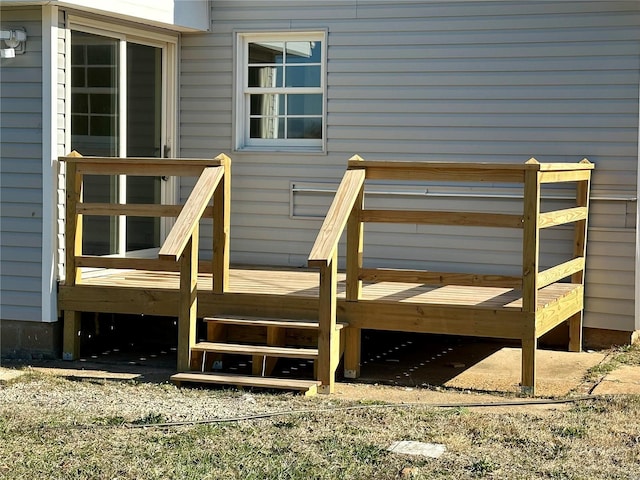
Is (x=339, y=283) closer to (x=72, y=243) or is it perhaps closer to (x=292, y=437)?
(x=72, y=243)

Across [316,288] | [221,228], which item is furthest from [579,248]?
[221,228]

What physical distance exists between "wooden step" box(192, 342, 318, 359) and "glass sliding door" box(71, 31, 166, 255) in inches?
74.9

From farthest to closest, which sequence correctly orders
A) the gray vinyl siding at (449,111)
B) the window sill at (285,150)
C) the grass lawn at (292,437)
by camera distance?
1. the window sill at (285,150)
2. the gray vinyl siding at (449,111)
3. the grass lawn at (292,437)

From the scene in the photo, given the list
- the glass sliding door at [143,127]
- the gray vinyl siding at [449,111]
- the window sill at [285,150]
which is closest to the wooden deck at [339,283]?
the gray vinyl siding at [449,111]

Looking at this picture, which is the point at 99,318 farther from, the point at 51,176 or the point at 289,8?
the point at 289,8

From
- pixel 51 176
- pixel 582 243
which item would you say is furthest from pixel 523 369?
pixel 51 176

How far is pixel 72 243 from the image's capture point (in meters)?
8.61

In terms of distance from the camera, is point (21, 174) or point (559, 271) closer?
point (559, 271)

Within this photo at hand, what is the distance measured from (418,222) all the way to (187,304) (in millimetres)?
1765

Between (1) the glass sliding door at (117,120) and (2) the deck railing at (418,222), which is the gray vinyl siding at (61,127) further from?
(2) the deck railing at (418,222)

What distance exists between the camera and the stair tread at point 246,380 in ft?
24.0

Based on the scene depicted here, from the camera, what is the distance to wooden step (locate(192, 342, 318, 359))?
25.0ft

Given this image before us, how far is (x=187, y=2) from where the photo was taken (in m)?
10.0

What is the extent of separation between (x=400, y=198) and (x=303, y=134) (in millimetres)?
1175
